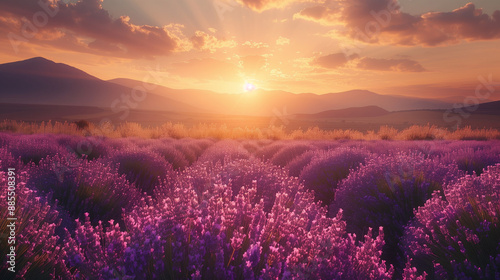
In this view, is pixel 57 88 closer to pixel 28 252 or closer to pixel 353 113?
pixel 353 113

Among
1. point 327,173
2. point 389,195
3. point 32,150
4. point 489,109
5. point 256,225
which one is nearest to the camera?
point 256,225

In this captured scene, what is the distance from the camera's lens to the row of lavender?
1.64 m

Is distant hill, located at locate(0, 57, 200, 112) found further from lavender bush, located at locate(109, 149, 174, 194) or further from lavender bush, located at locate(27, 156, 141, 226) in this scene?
lavender bush, located at locate(27, 156, 141, 226)

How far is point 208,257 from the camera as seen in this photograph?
5.49ft

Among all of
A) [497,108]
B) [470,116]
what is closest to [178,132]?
[470,116]

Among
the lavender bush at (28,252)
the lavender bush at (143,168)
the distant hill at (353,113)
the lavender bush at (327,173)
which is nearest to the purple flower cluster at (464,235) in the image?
the lavender bush at (327,173)

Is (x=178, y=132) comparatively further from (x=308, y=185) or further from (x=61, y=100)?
(x=61, y=100)

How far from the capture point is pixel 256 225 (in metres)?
1.91

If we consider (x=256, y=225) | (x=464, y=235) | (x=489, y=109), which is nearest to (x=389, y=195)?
(x=464, y=235)

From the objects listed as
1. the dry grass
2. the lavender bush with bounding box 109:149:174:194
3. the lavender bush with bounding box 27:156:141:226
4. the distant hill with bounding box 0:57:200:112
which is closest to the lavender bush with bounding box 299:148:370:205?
the lavender bush with bounding box 109:149:174:194

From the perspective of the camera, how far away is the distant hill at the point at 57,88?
136 m

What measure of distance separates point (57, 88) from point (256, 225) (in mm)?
175963

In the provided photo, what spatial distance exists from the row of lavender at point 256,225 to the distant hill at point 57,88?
138 meters

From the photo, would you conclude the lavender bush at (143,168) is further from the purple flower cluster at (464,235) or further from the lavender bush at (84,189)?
the purple flower cluster at (464,235)
